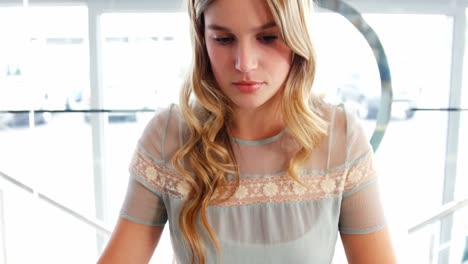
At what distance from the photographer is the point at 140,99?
210cm

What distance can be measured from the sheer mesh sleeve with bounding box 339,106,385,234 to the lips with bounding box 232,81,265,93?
0.23 metres

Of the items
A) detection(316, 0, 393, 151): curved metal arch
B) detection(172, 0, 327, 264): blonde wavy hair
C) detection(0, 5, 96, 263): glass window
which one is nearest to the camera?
detection(172, 0, 327, 264): blonde wavy hair

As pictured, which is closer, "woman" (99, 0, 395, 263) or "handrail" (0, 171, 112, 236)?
"woman" (99, 0, 395, 263)

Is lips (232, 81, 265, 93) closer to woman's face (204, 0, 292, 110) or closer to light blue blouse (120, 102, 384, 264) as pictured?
woman's face (204, 0, 292, 110)

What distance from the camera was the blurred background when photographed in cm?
190

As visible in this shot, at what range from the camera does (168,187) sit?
824 millimetres

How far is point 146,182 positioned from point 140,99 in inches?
52.6

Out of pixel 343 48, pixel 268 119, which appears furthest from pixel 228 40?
pixel 343 48

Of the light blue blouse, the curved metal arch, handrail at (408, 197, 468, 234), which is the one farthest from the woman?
the curved metal arch

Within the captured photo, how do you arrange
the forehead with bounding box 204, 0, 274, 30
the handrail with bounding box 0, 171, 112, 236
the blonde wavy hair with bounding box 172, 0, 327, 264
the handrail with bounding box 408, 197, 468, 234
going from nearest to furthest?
the forehead with bounding box 204, 0, 274, 30 < the blonde wavy hair with bounding box 172, 0, 327, 264 < the handrail with bounding box 408, 197, 468, 234 < the handrail with bounding box 0, 171, 112, 236

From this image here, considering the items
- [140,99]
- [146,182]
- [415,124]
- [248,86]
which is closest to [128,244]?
[146,182]

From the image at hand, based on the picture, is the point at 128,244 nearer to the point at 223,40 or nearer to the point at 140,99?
the point at 223,40

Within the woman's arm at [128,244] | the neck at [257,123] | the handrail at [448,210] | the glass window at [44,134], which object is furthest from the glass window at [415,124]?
the glass window at [44,134]

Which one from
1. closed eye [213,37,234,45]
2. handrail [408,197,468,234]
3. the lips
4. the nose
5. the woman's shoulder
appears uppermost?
closed eye [213,37,234,45]
